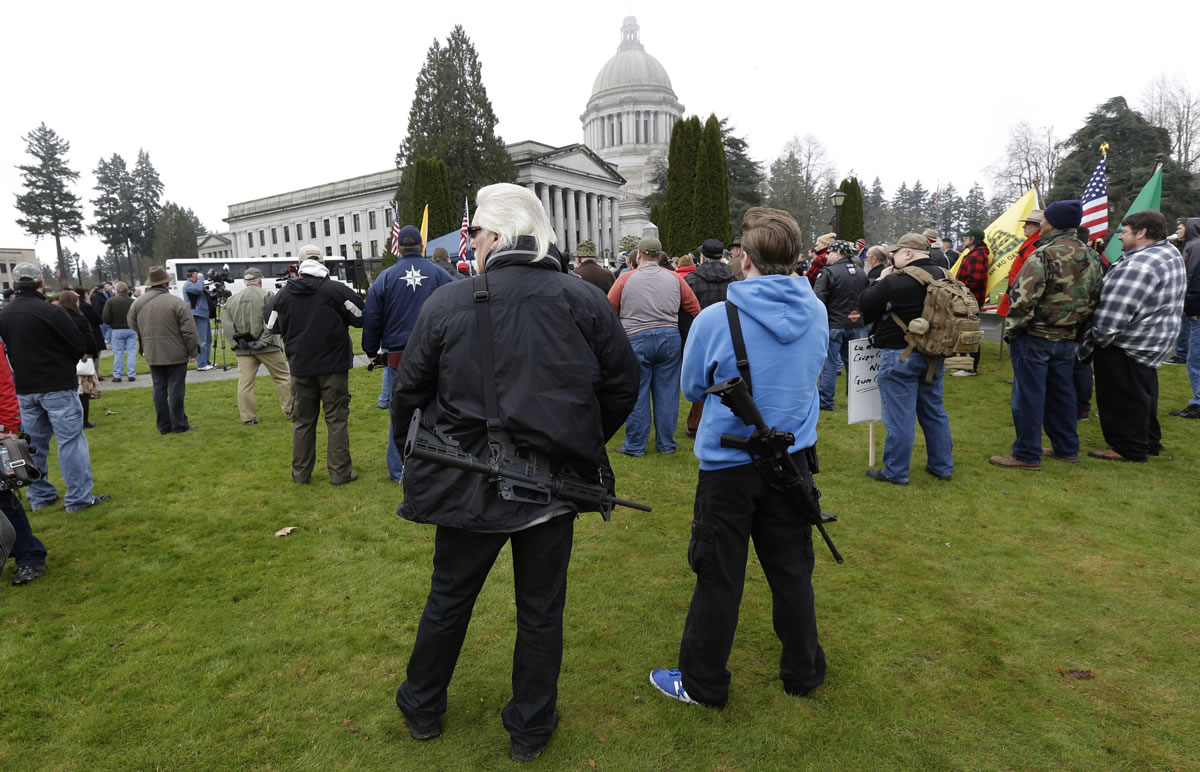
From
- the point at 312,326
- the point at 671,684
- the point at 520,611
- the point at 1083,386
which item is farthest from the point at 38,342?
the point at 1083,386

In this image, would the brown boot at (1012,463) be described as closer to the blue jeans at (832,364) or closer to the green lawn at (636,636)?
the green lawn at (636,636)

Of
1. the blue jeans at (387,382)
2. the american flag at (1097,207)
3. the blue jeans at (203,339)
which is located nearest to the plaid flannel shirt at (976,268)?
the american flag at (1097,207)

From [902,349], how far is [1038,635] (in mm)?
2799

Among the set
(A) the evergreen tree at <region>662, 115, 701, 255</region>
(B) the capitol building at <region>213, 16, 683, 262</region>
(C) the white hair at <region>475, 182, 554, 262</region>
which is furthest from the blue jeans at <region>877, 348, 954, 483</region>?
(B) the capitol building at <region>213, 16, 683, 262</region>

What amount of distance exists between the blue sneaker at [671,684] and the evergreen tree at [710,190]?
27543mm

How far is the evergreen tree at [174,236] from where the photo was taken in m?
78.6

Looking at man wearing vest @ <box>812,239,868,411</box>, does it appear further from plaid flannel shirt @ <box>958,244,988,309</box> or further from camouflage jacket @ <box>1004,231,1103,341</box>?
plaid flannel shirt @ <box>958,244,988,309</box>

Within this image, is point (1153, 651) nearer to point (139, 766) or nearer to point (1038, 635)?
point (1038, 635)

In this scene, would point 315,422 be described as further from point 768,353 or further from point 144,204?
point 144,204

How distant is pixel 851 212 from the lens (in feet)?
121

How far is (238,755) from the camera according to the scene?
9.00ft

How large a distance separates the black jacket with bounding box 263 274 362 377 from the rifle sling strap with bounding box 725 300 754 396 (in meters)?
4.27

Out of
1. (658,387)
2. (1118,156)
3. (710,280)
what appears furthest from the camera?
(1118,156)

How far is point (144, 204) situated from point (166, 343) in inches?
3811
